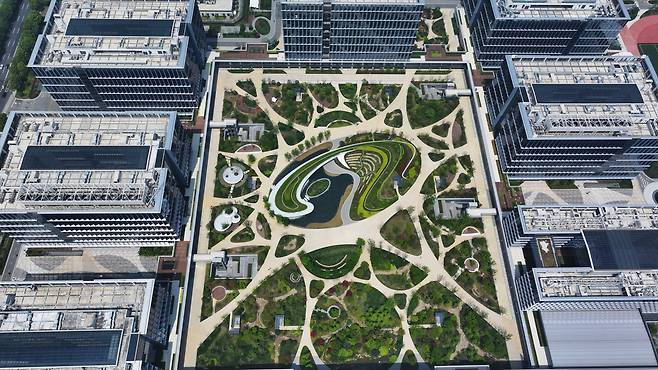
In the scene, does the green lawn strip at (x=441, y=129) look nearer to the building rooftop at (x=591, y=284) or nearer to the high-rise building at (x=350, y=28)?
the high-rise building at (x=350, y=28)

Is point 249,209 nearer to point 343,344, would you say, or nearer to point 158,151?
point 158,151

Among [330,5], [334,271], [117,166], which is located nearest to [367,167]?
[334,271]

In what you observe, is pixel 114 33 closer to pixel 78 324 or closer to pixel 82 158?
pixel 82 158

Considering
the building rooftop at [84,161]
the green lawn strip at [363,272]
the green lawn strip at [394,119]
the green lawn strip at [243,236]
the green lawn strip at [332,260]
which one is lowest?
the green lawn strip at [363,272]

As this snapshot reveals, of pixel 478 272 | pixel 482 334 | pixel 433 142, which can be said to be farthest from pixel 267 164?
pixel 482 334

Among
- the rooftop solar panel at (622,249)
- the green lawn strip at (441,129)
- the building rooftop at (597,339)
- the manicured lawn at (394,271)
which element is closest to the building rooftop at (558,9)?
the green lawn strip at (441,129)
